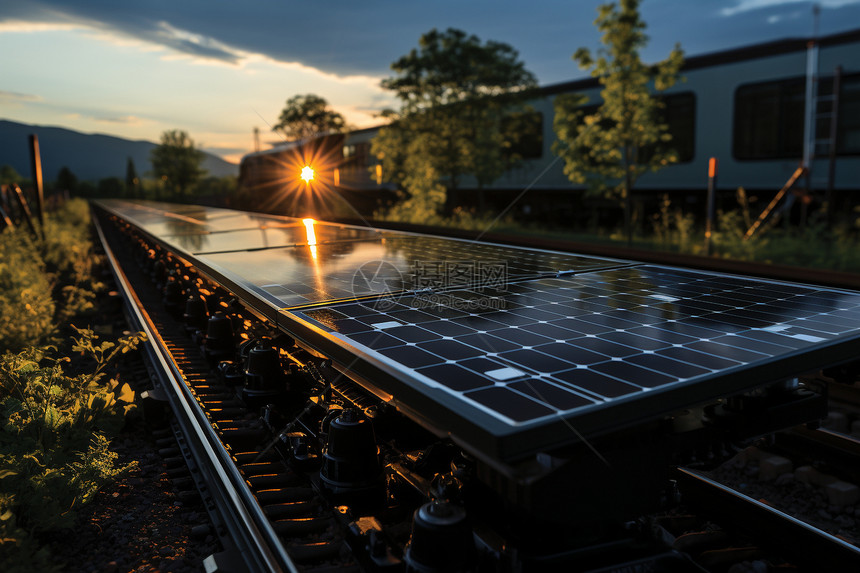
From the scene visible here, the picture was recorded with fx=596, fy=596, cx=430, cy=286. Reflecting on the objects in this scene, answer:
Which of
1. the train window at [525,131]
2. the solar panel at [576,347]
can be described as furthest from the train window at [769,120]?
the solar panel at [576,347]

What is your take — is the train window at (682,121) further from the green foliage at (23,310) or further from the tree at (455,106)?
the green foliage at (23,310)

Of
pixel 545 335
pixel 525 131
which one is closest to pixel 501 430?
pixel 545 335

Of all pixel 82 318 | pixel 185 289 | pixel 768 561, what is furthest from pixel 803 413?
pixel 82 318

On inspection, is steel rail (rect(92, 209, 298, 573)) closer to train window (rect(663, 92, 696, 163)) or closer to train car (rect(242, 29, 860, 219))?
train car (rect(242, 29, 860, 219))

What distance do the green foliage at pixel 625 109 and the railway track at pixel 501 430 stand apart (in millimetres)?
14494

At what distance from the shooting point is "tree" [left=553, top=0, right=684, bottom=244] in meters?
17.5

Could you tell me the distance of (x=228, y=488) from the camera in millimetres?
3475

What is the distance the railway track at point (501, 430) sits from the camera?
207 centimetres

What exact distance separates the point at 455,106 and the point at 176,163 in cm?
9383

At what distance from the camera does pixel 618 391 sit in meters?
2.07

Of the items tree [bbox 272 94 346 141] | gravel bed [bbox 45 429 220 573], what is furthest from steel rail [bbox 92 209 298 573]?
tree [bbox 272 94 346 141]

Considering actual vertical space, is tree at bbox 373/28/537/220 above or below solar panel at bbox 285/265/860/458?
above

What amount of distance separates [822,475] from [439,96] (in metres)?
23.7

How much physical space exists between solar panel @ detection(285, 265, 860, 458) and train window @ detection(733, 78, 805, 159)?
14.3 meters
